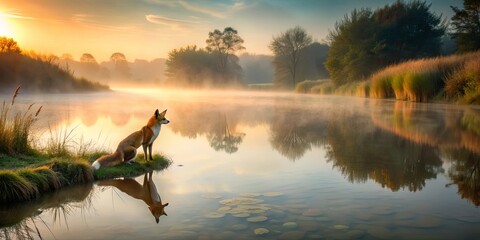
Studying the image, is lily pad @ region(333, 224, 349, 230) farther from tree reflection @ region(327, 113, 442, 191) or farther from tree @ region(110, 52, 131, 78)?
tree @ region(110, 52, 131, 78)

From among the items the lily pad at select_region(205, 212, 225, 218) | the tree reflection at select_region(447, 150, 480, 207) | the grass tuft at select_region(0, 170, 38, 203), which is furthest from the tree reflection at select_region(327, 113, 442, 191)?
the grass tuft at select_region(0, 170, 38, 203)

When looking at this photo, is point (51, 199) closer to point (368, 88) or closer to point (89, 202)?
point (89, 202)

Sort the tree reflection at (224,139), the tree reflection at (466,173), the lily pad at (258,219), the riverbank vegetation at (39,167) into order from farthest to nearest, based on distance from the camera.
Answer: the tree reflection at (224,139)
the tree reflection at (466,173)
the riverbank vegetation at (39,167)
the lily pad at (258,219)

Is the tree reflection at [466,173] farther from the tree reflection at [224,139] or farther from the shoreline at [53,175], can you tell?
the shoreline at [53,175]

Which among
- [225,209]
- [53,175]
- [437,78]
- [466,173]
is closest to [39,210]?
[53,175]

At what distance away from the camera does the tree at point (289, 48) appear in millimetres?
64312

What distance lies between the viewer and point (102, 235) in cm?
379

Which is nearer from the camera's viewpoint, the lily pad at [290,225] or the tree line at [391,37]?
the lily pad at [290,225]

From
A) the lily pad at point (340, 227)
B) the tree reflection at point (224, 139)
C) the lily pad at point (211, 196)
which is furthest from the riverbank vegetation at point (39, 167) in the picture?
the lily pad at point (340, 227)

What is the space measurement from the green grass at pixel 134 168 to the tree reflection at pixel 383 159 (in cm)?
301

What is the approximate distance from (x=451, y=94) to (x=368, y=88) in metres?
12.2

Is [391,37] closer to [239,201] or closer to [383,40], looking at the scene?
[383,40]

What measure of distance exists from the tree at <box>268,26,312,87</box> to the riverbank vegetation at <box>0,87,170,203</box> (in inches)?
2227

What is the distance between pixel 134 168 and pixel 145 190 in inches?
47.1
